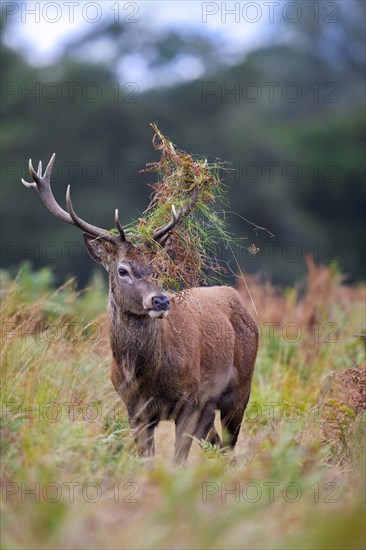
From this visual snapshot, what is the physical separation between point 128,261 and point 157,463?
149 cm

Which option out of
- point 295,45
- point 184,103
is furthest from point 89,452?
point 295,45

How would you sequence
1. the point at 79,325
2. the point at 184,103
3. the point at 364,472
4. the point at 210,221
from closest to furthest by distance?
the point at 364,472, the point at 210,221, the point at 79,325, the point at 184,103

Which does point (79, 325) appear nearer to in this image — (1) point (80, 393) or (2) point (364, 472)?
(1) point (80, 393)

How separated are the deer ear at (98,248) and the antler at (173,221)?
0.43 m

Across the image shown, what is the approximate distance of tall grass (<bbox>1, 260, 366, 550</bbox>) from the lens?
489 centimetres

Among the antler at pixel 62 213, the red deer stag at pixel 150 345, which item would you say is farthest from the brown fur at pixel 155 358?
the antler at pixel 62 213

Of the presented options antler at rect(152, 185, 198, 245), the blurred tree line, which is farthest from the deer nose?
the blurred tree line

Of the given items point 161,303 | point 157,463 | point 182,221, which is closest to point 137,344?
point 161,303

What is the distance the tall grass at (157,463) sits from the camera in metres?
4.89

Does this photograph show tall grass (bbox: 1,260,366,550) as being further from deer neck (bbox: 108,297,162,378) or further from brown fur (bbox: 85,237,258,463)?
deer neck (bbox: 108,297,162,378)

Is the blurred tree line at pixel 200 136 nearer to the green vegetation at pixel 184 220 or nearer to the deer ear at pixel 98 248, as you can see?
the deer ear at pixel 98 248

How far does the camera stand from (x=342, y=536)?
4645mm

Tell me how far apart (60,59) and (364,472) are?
82.2 ft

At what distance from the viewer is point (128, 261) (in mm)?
7824
